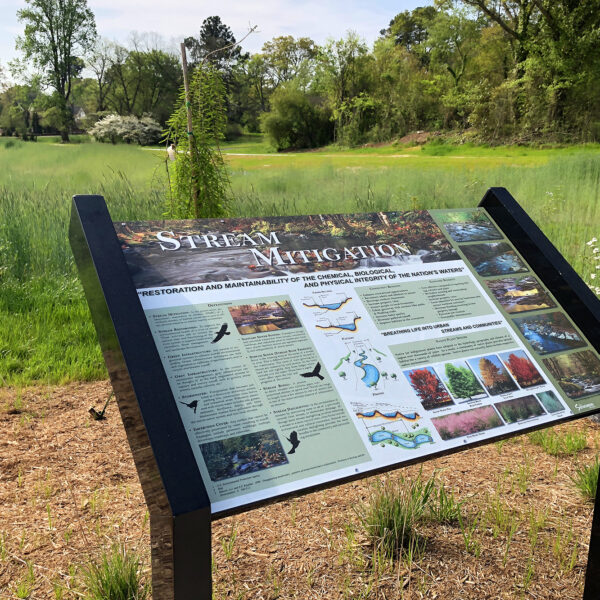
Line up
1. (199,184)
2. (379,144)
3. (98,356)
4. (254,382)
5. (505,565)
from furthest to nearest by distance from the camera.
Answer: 1. (379,144)
2. (98,356)
3. (199,184)
4. (505,565)
5. (254,382)

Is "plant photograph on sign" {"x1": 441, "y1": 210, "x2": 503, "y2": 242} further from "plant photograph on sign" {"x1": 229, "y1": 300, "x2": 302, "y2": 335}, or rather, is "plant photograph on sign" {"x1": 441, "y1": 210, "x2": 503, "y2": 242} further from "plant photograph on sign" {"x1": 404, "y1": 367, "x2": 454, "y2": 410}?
"plant photograph on sign" {"x1": 229, "y1": 300, "x2": 302, "y2": 335}

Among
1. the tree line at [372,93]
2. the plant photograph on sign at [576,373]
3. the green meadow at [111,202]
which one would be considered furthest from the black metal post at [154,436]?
the tree line at [372,93]

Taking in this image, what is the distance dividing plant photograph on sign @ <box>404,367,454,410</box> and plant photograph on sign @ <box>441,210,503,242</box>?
676mm

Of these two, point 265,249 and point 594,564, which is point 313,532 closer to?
point 594,564

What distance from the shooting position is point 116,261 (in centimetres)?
130

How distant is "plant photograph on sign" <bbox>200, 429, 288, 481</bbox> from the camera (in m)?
1.11

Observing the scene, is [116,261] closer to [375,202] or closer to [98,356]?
[98,356]

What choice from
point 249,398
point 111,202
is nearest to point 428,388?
point 249,398

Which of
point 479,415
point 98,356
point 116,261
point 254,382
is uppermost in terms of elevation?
point 116,261

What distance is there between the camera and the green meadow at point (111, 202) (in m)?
4.01

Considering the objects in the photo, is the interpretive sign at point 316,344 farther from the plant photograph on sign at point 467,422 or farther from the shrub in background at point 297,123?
the shrub in background at point 297,123

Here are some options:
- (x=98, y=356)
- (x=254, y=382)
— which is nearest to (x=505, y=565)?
(x=254, y=382)

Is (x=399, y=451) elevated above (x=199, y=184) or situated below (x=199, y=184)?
below

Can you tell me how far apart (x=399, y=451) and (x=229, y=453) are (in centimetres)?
40
